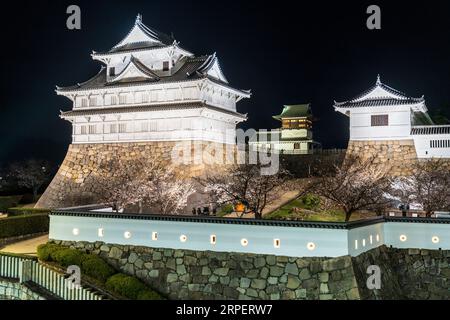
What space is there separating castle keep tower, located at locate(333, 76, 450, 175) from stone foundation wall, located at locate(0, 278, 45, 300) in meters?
27.9

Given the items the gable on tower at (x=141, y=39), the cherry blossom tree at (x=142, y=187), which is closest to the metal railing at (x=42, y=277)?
the cherry blossom tree at (x=142, y=187)

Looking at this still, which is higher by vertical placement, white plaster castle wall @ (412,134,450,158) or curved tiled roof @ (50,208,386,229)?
white plaster castle wall @ (412,134,450,158)

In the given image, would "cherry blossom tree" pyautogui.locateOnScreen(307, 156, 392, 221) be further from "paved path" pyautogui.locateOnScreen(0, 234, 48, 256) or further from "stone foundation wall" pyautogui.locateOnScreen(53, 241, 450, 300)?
"paved path" pyautogui.locateOnScreen(0, 234, 48, 256)

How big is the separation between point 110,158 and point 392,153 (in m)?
23.9

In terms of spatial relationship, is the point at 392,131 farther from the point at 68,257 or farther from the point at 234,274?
the point at 68,257

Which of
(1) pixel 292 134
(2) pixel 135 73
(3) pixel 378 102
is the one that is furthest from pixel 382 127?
(1) pixel 292 134

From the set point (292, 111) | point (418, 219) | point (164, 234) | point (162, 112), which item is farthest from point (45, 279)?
point (292, 111)

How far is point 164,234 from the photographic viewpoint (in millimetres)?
20938

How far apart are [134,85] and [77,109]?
22.8 feet

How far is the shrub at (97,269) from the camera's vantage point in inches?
801

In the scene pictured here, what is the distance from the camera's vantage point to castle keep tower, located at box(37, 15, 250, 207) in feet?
126

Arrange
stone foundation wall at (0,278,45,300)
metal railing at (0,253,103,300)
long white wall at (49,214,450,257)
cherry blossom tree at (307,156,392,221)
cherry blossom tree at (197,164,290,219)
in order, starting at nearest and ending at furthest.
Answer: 1. long white wall at (49,214,450,257)
2. metal railing at (0,253,103,300)
3. stone foundation wall at (0,278,45,300)
4. cherry blossom tree at (307,156,392,221)
5. cherry blossom tree at (197,164,290,219)

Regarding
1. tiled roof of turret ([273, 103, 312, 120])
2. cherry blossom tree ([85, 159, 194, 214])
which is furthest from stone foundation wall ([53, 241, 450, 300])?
tiled roof of turret ([273, 103, 312, 120])

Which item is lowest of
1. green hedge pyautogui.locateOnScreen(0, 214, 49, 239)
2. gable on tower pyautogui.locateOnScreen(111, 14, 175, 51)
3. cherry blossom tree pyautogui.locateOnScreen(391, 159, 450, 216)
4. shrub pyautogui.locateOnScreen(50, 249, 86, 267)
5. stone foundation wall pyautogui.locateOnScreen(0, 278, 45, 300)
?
stone foundation wall pyautogui.locateOnScreen(0, 278, 45, 300)
